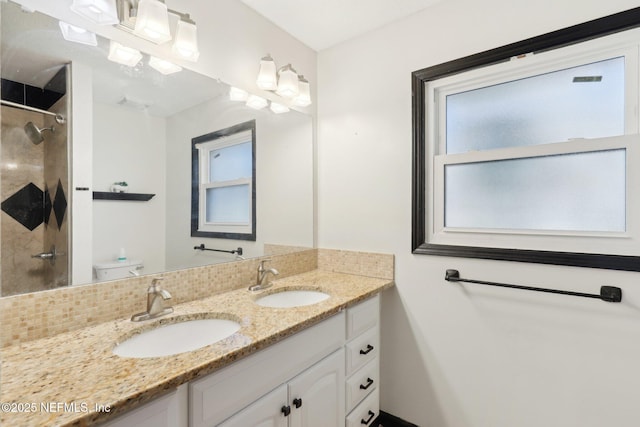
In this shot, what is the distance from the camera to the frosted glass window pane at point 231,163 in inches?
58.6

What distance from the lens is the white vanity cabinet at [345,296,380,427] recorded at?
1.38 m

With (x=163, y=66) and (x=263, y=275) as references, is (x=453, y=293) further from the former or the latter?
(x=163, y=66)

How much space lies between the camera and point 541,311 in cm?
134

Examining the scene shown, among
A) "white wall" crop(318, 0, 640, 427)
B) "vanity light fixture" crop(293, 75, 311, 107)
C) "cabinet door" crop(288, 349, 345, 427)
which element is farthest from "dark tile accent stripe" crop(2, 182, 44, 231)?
"white wall" crop(318, 0, 640, 427)

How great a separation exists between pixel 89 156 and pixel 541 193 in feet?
6.13

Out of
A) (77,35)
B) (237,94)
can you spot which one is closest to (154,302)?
(77,35)

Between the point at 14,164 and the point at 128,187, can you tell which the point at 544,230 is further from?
the point at 14,164

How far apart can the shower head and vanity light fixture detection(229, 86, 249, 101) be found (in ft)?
2.63

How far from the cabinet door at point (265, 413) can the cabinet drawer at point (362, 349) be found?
17.3 inches

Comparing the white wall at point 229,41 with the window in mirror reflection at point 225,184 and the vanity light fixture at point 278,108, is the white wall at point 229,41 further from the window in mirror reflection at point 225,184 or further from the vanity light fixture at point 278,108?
the window in mirror reflection at point 225,184

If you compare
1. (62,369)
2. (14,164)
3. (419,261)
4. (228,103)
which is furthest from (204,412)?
(228,103)

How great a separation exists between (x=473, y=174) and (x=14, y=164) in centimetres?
183

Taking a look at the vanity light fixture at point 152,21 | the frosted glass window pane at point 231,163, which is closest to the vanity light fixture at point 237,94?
the frosted glass window pane at point 231,163

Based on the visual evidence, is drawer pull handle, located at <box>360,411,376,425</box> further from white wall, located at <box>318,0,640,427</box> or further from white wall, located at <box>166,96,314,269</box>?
white wall, located at <box>166,96,314,269</box>
